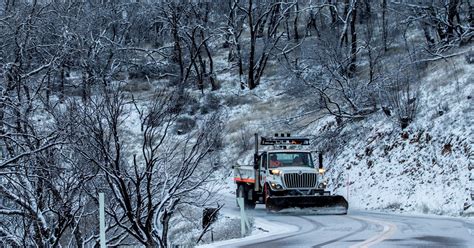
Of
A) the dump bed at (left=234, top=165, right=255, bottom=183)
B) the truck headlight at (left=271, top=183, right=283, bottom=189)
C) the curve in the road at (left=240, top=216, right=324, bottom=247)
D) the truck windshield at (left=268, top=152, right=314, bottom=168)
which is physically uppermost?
the truck windshield at (left=268, top=152, right=314, bottom=168)

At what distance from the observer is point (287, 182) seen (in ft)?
80.2

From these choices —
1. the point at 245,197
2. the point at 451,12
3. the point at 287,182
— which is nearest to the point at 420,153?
the point at 287,182

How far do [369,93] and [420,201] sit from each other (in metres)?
9.46

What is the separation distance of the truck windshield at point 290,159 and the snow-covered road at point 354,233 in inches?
174

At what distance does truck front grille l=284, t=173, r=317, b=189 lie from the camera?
24.5m

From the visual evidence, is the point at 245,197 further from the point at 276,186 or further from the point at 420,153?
the point at 420,153

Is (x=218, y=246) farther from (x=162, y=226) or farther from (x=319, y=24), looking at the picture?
(x=319, y=24)

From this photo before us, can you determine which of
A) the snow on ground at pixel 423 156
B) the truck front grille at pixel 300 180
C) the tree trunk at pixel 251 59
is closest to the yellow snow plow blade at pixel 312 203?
the truck front grille at pixel 300 180

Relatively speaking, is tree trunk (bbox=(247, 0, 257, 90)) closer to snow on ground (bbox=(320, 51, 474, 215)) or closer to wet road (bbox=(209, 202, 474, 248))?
snow on ground (bbox=(320, 51, 474, 215))

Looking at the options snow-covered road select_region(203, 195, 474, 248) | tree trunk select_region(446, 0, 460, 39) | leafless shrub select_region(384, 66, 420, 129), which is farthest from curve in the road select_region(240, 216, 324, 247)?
tree trunk select_region(446, 0, 460, 39)

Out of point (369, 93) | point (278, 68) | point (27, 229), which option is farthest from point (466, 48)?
point (27, 229)

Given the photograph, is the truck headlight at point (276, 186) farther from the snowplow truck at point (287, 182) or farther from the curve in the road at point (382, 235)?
the curve in the road at point (382, 235)

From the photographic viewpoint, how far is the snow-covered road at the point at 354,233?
41.4 ft

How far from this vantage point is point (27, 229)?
52.3 ft
